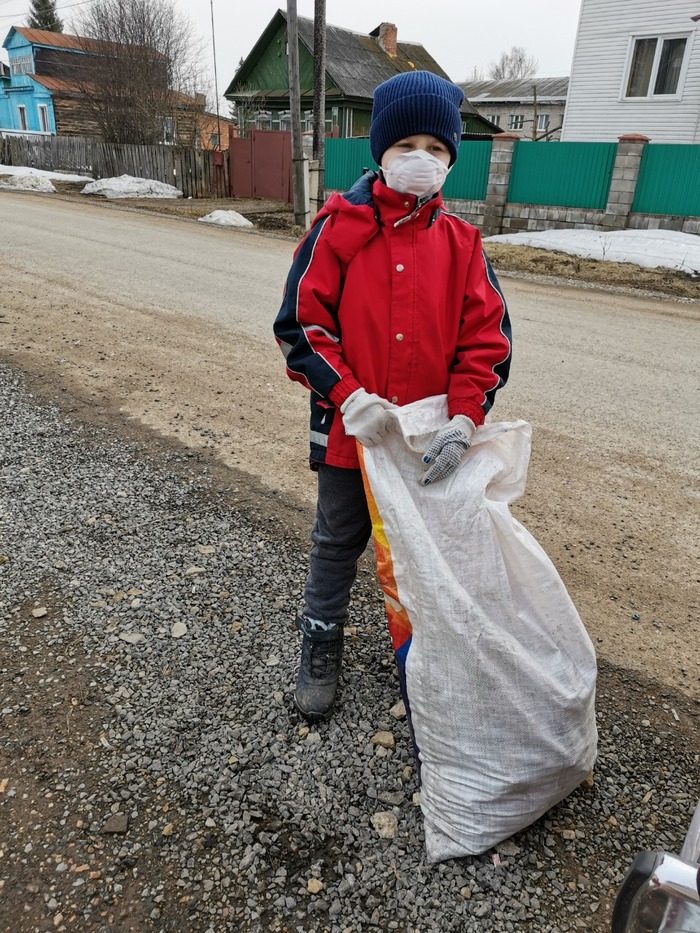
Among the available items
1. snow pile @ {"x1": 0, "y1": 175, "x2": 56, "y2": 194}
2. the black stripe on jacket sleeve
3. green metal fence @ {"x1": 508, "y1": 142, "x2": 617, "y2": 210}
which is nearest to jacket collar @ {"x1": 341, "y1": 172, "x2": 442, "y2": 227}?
the black stripe on jacket sleeve

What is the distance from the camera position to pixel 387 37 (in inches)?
1235

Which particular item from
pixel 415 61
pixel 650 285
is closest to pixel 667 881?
pixel 650 285

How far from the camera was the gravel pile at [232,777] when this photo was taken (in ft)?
5.41

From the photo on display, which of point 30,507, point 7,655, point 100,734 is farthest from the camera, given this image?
point 30,507

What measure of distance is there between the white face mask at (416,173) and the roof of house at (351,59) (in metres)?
28.8

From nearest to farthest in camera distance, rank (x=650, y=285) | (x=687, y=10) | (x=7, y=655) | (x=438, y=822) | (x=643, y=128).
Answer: (x=438, y=822) < (x=7, y=655) < (x=650, y=285) < (x=687, y=10) < (x=643, y=128)

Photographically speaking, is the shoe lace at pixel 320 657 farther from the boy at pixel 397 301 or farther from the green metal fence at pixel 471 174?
the green metal fence at pixel 471 174

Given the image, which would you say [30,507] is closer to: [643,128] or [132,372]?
[132,372]

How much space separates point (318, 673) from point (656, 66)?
21.3 meters

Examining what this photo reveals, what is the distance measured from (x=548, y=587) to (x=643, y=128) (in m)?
20.8

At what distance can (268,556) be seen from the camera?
2.99 meters

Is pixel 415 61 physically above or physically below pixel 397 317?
above

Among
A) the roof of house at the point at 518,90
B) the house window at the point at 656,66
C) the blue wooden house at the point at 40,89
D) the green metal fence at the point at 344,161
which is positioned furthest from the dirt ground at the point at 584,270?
the roof of house at the point at 518,90

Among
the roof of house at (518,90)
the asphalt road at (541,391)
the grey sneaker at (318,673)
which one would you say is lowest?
the asphalt road at (541,391)
